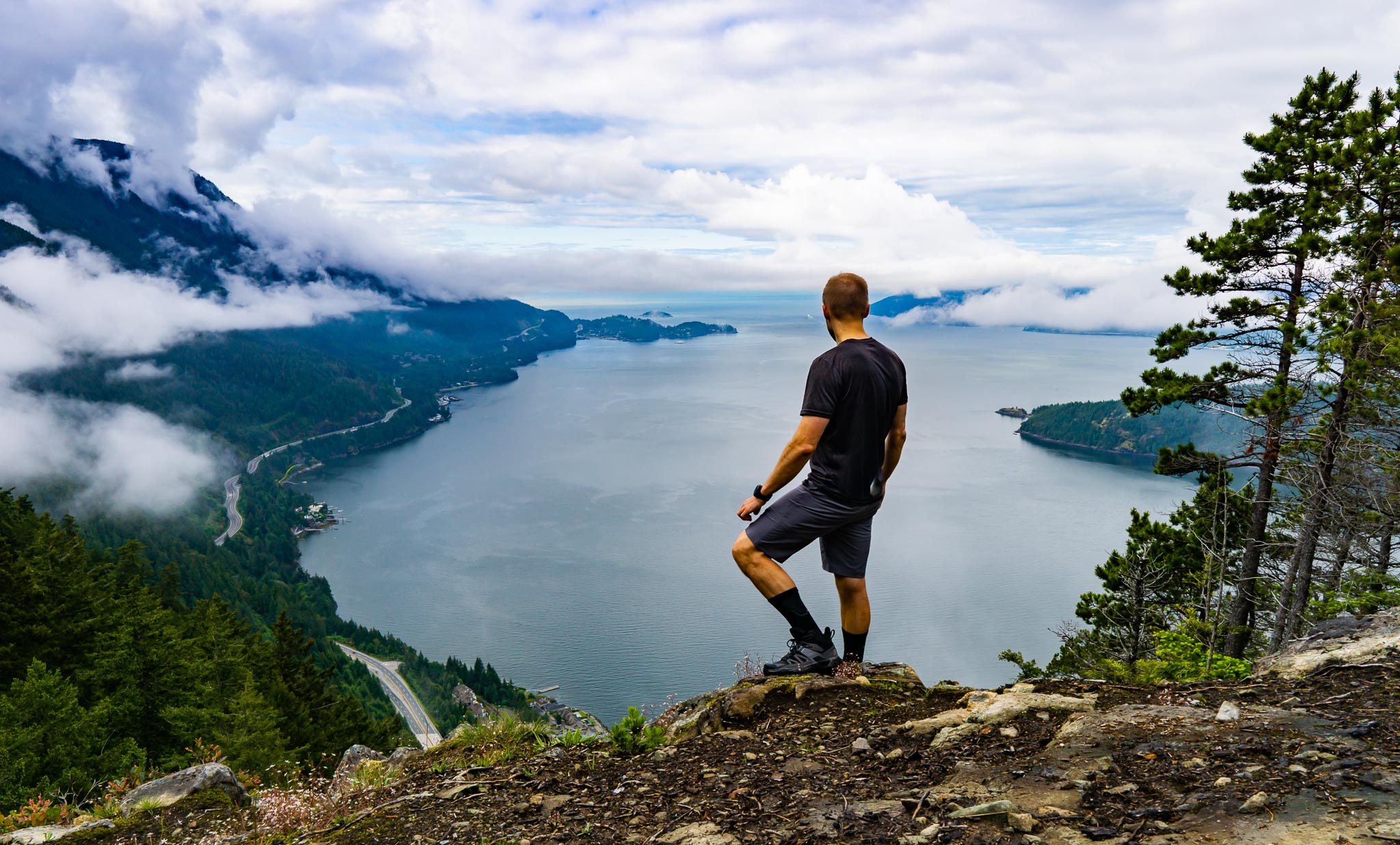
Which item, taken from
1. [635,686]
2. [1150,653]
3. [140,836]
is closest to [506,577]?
[635,686]

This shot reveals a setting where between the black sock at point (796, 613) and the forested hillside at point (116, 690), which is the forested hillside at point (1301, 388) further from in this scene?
the forested hillside at point (116, 690)

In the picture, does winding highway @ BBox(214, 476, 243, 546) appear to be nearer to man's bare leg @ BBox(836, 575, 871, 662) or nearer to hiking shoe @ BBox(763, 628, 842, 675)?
hiking shoe @ BBox(763, 628, 842, 675)

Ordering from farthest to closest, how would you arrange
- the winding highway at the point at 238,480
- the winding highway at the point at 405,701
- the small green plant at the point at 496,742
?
the winding highway at the point at 238,480, the winding highway at the point at 405,701, the small green plant at the point at 496,742

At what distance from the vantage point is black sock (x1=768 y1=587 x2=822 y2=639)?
487 cm

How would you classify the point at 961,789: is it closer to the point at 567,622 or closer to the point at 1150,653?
the point at 1150,653

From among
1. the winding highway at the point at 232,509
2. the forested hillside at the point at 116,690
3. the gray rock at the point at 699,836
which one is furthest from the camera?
the winding highway at the point at 232,509

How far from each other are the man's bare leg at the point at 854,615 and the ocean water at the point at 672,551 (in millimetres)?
18023

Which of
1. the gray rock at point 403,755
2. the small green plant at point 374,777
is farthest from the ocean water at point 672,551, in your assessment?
the small green plant at point 374,777

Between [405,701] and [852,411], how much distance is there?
56590mm

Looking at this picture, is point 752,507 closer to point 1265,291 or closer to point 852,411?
point 852,411

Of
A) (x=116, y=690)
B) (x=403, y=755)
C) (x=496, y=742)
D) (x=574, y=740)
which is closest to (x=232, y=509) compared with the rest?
(x=116, y=690)

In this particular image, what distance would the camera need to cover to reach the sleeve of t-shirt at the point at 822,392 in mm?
4488

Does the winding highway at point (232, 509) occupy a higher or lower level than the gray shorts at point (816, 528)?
lower

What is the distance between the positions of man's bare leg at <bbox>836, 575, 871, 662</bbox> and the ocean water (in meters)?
18.0
